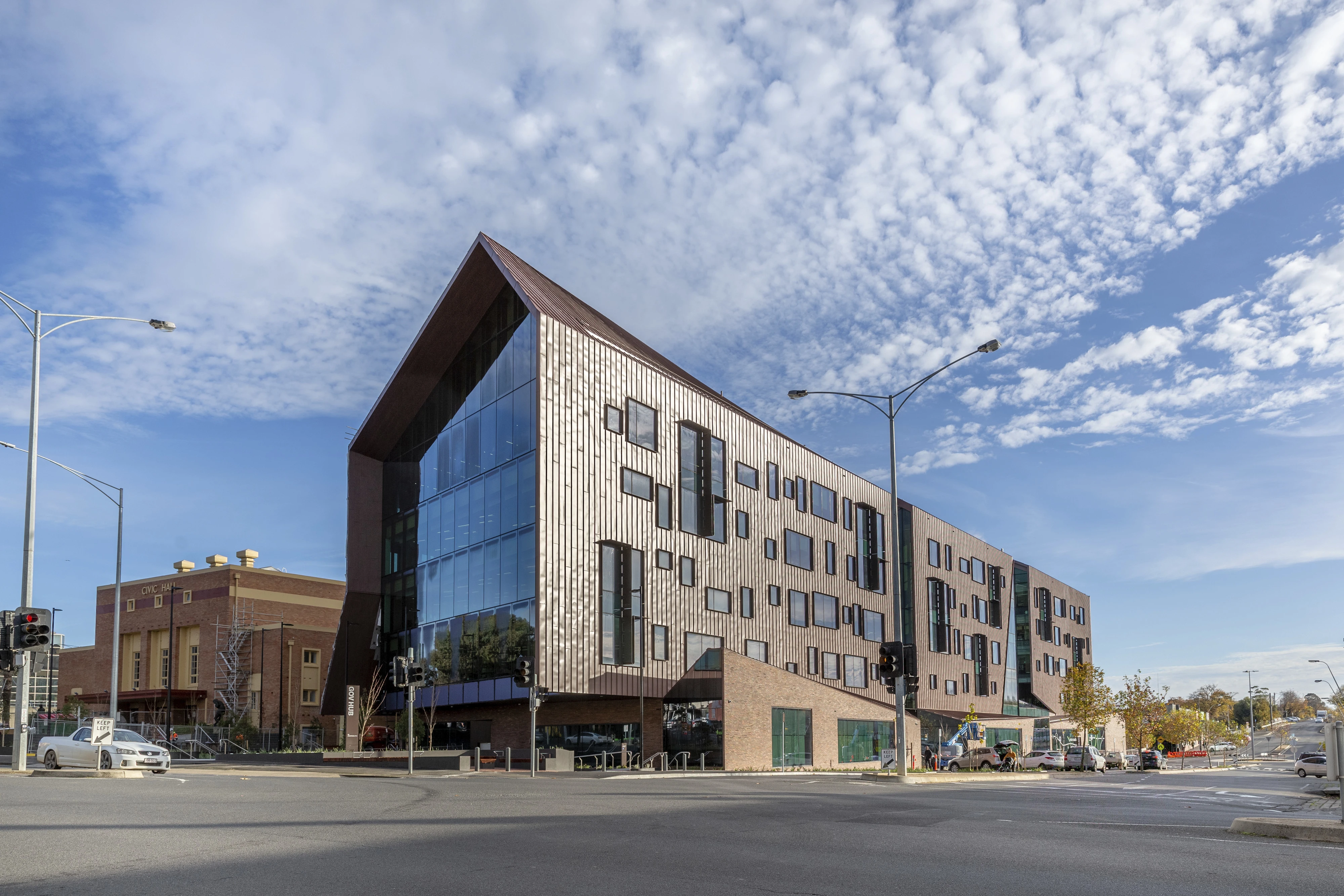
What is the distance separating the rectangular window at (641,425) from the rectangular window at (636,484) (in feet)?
4.08

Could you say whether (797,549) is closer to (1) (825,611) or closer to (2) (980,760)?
(1) (825,611)

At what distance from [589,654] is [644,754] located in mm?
4890

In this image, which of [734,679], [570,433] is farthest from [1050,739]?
[570,433]

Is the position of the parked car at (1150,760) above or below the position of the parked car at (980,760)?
below

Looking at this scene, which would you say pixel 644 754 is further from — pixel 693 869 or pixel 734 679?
pixel 693 869

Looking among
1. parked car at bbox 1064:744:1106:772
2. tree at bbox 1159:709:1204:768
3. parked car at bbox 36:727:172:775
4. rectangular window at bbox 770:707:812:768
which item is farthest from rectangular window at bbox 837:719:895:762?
tree at bbox 1159:709:1204:768

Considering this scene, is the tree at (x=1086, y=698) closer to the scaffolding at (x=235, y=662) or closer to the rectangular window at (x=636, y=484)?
the rectangular window at (x=636, y=484)

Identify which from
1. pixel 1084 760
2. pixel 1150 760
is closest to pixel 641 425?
pixel 1084 760

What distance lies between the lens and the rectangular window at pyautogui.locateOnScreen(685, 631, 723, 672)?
4278cm

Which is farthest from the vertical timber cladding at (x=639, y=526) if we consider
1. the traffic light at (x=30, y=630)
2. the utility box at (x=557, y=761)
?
the traffic light at (x=30, y=630)

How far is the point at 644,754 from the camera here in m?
43.0

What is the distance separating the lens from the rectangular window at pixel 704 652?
42.8m

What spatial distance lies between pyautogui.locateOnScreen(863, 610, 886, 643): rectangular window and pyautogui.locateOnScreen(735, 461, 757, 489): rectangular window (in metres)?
14.7

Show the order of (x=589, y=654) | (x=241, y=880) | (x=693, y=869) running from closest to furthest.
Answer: (x=241, y=880), (x=693, y=869), (x=589, y=654)
